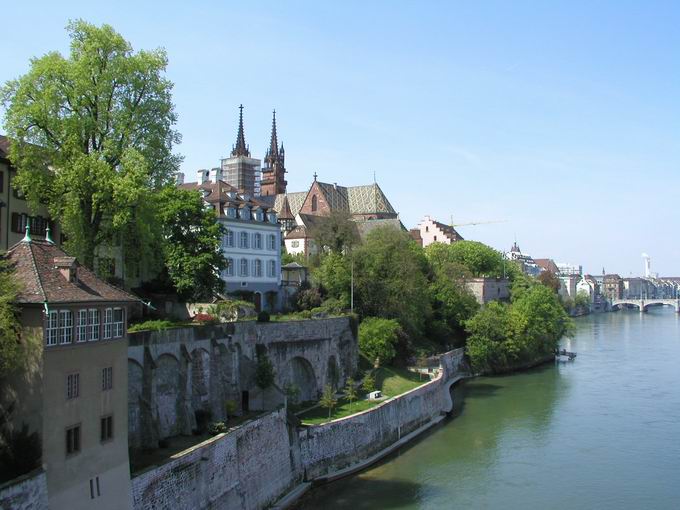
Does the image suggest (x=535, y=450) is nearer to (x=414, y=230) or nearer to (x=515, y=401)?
(x=515, y=401)

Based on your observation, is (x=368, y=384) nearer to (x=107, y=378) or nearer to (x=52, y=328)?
(x=107, y=378)

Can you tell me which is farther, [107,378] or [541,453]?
[541,453]

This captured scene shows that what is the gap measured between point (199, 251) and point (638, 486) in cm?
2389

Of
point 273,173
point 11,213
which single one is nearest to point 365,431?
point 11,213

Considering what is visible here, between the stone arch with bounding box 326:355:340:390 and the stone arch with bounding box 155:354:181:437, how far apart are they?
15.1 metres

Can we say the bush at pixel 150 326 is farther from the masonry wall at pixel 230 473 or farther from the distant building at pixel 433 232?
the distant building at pixel 433 232

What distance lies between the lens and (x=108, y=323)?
64.7 feet

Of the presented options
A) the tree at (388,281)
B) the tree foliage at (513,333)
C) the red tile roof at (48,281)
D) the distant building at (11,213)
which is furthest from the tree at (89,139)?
the tree foliage at (513,333)

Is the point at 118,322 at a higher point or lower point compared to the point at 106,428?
higher

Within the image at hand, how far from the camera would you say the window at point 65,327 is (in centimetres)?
1793

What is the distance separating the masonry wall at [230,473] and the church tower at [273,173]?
86.4 meters

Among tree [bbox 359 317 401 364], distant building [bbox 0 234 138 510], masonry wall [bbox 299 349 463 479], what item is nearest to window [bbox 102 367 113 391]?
distant building [bbox 0 234 138 510]

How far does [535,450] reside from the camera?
38.2 metres

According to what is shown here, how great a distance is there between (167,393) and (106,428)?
817 cm
